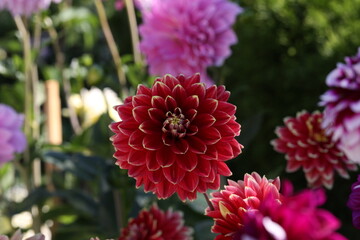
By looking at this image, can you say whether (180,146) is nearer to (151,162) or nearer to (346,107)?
(151,162)

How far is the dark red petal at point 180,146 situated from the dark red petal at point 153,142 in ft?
0.04

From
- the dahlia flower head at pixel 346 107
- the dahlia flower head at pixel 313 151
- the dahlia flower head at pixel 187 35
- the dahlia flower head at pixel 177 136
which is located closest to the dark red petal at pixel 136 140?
the dahlia flower head at pixel 177 136

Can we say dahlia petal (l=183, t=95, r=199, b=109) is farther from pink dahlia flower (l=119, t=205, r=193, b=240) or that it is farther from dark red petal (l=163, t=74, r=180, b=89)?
pink dahlia flower (l=119, t=205, r=193, b=240)

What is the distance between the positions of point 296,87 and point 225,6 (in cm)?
53

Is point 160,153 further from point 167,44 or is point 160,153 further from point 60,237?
point 60,237

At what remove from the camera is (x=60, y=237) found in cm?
142

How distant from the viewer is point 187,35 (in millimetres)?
1128

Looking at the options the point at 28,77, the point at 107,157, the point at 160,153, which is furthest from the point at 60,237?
the point at 160,153

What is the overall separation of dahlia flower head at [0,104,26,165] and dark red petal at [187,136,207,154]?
25.2 inches

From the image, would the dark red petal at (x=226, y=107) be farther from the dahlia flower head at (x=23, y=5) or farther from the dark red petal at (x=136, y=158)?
the dahlia flower head at (x=23, y=5)

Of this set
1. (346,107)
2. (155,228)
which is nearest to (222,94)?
(346,107)

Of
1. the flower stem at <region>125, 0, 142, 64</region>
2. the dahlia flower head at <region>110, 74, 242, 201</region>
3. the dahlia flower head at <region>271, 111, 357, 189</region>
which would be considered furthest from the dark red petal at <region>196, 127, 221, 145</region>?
the flower stem at <region>125, 0, 142, 64</region>

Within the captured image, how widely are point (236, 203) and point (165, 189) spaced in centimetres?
7

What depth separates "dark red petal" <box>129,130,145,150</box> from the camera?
0.49 m
